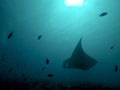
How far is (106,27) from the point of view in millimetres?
22109

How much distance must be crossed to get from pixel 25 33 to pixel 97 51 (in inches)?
452

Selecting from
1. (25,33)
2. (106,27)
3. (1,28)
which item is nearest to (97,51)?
(106,27)

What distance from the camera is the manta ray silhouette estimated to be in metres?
10.8

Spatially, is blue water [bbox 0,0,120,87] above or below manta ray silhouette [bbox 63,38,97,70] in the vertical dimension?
above

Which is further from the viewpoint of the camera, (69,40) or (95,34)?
(69,40)

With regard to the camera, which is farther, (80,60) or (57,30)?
(57,30)

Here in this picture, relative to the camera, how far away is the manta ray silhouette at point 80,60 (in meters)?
10.8

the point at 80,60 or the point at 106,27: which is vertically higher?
the point at 106,27

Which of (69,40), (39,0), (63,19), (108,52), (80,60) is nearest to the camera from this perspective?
(80,60)

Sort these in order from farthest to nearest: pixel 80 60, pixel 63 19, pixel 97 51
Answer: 1. pixel 97 51
2. pixel 63 19
3. pixel 80 60

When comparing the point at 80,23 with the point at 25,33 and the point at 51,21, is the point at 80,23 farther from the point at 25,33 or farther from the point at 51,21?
the point at 25,33

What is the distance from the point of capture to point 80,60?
11055 mm

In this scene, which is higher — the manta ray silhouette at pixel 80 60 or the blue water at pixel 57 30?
the blue water at pixel 57 30

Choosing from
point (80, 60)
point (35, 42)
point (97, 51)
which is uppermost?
point (35, 42)
